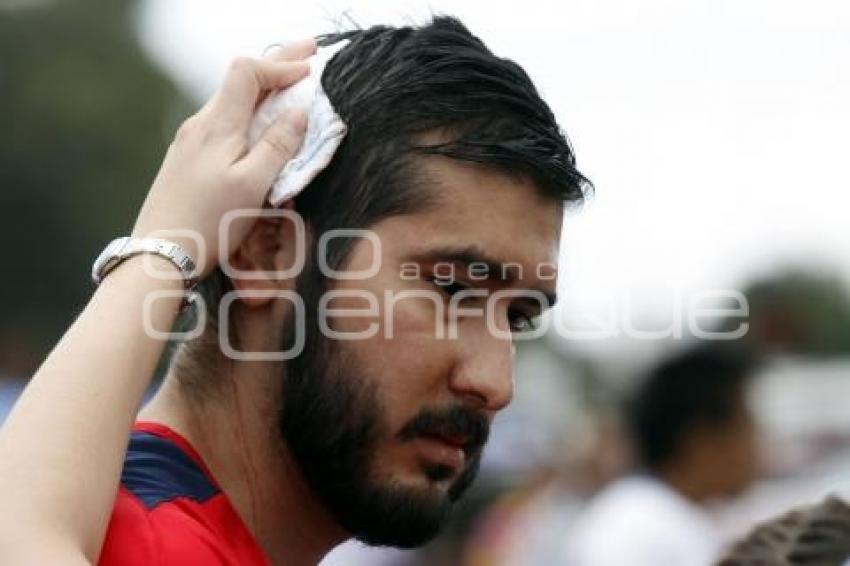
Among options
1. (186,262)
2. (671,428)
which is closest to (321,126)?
(186,262)

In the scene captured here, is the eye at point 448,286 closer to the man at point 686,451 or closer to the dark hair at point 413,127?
the dark hair at point 413,127

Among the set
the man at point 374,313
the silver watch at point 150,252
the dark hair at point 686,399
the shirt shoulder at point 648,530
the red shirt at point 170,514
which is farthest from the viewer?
the dark hair at point 686,399

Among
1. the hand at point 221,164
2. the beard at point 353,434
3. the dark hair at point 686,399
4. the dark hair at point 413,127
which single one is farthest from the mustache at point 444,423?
the dark hair at point 686,399

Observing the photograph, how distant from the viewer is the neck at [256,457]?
3.06m

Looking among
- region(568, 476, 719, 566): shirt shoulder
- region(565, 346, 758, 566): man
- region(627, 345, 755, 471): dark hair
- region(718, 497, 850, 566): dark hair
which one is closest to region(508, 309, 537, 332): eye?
region(718, 497, 850, 566): dark hair

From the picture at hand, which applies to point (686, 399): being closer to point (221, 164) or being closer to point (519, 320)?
point (519, 320)

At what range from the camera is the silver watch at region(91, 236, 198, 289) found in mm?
2857

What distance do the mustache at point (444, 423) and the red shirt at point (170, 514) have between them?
12.3 inches

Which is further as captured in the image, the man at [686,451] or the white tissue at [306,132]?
the man at [686,451]

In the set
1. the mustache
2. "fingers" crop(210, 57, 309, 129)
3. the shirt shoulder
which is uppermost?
"fingers" crop(210, 57, 309, 129)

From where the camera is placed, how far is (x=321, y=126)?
9.98 ft

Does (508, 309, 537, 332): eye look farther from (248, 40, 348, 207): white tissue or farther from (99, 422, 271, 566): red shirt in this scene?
(99, 422, 271, 566): red shirt

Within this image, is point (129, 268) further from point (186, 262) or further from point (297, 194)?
point (297, 194)

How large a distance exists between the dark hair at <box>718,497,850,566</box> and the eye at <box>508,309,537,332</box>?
524 mm
